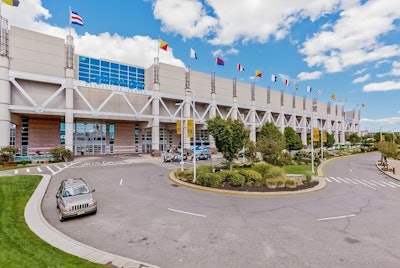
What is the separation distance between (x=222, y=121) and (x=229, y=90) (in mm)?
37369

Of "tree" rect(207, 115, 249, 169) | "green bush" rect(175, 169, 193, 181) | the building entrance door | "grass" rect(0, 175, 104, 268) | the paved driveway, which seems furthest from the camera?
Result: the building entrance door

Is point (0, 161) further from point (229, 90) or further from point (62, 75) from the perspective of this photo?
point (229, 90)

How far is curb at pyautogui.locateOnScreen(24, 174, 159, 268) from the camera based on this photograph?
6277mm

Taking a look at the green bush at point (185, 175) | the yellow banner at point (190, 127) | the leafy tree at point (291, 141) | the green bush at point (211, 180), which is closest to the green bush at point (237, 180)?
the green bush at point (211, 180)

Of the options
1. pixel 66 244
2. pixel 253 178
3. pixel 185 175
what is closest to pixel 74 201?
pixel 66 244

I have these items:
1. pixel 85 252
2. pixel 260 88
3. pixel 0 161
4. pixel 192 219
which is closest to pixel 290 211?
pixel 192 219

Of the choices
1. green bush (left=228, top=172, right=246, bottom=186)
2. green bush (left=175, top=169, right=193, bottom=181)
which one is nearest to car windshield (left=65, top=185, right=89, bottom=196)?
green bush (left=175, top=169, right=193, bottom=181)

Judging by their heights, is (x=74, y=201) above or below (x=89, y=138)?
below

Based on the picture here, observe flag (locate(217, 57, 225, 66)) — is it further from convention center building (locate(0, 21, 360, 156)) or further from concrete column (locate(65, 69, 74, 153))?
concrete column (locate(65, 69, 74, 153))

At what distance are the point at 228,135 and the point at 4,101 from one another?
110 ft

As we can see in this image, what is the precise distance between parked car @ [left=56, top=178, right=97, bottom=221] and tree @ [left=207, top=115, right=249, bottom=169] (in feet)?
43.7

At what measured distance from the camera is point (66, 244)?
290 inches

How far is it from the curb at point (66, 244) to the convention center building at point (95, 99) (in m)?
13.1

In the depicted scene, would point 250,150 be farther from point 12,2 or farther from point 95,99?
point 12,2
